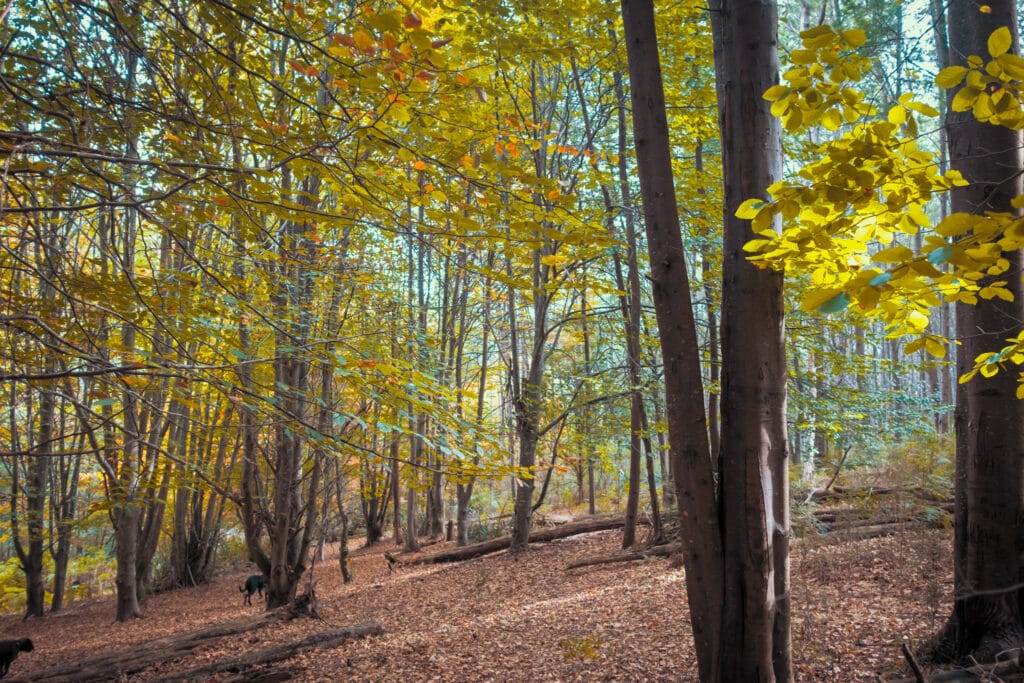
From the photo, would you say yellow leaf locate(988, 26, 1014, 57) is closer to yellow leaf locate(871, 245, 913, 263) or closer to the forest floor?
yellow leaf locate(871, 245, 913, 263)

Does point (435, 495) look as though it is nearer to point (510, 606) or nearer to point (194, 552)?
point (194, 552)

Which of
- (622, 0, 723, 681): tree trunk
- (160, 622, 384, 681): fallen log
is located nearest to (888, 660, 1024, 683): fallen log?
(622, 0, 723, 681): tree trunk

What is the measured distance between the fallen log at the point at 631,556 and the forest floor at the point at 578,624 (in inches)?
5.6

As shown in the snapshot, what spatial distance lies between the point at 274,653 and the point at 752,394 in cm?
561

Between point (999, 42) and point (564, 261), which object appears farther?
point (564, 261)

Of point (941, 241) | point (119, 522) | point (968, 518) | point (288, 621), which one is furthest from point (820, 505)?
point (119, 522)

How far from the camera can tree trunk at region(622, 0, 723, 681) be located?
302cm

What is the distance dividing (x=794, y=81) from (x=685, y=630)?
4820 mm

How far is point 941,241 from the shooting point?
5.87 ft

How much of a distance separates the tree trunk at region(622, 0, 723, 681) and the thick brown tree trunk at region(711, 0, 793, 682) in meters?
0.09

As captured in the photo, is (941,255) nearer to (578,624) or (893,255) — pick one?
(893,255)

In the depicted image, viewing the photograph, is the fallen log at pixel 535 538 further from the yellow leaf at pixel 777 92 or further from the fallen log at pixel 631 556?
the yellow leaf at pixel 777 92

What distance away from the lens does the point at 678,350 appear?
3.26m

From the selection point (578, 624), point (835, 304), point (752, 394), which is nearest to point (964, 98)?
point (835, 304)
